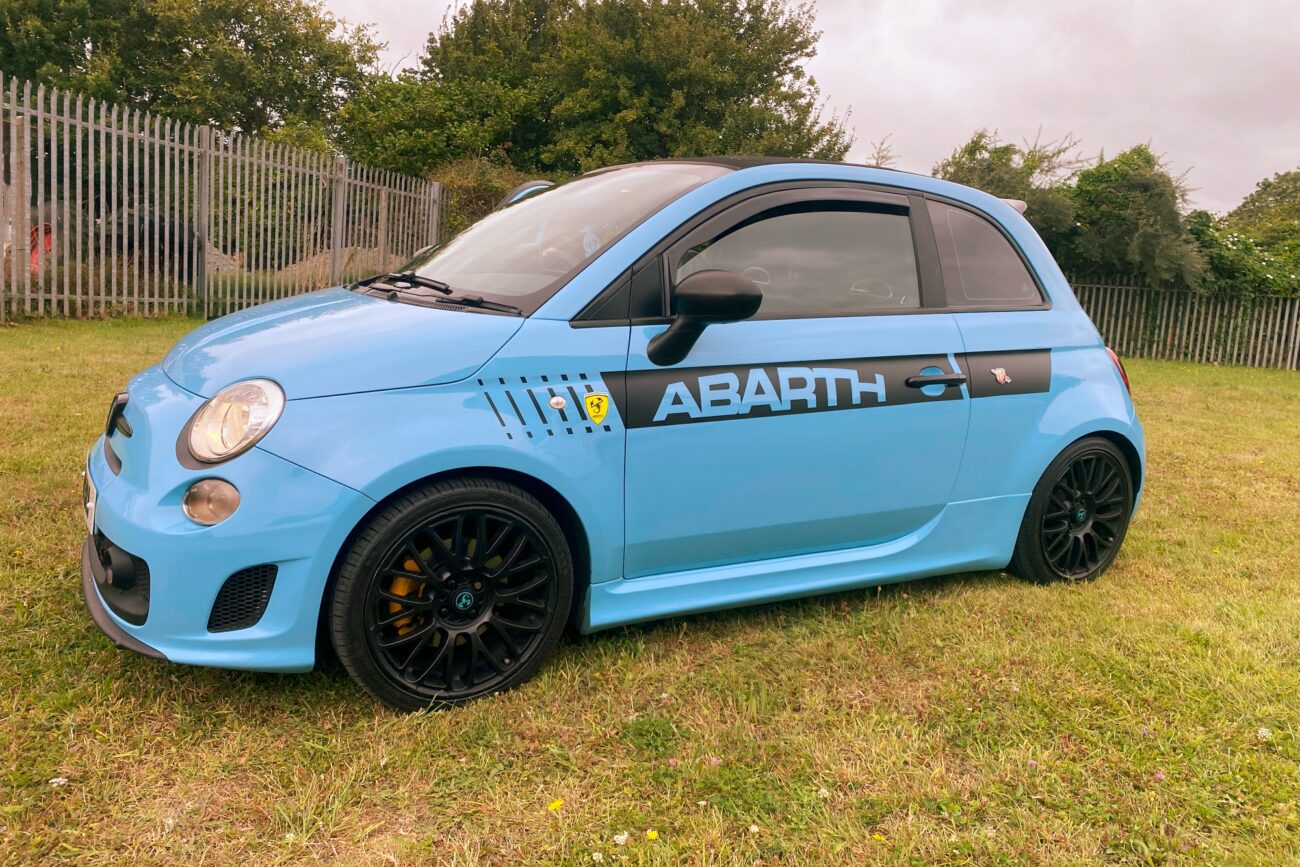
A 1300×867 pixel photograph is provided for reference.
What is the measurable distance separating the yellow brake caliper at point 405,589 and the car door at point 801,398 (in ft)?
2.12

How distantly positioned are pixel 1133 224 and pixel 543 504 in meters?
16.7

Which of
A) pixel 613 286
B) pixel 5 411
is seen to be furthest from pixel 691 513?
pixel 5 411

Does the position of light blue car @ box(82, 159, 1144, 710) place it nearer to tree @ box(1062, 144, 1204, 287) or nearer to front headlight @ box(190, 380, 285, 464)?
front headlight @ box(190, 380, 285, 464)

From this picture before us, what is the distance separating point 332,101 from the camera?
28.9 metres

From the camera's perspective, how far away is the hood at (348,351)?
2285mm

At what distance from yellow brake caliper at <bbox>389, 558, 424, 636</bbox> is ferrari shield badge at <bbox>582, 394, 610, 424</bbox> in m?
0.63

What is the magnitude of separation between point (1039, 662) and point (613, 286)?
185 cm

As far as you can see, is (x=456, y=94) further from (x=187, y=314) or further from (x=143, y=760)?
(x=143, y=760)

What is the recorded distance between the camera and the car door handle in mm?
3064

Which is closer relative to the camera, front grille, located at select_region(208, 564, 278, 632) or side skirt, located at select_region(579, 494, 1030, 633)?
front grille, located at select_region(208, 564, 278, 632)

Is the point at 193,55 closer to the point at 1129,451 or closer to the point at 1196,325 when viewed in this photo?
the point at 1196,325

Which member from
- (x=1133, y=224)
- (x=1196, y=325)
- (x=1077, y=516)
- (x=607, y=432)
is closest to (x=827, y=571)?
(x=607, y=432)

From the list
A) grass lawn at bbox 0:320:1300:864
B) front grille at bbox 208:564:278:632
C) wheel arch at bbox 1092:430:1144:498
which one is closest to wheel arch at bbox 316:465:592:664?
front grille at bbox 208:564:278:632

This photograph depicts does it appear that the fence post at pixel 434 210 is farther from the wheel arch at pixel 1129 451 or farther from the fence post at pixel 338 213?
the wheel arch at pixel 1129 451
